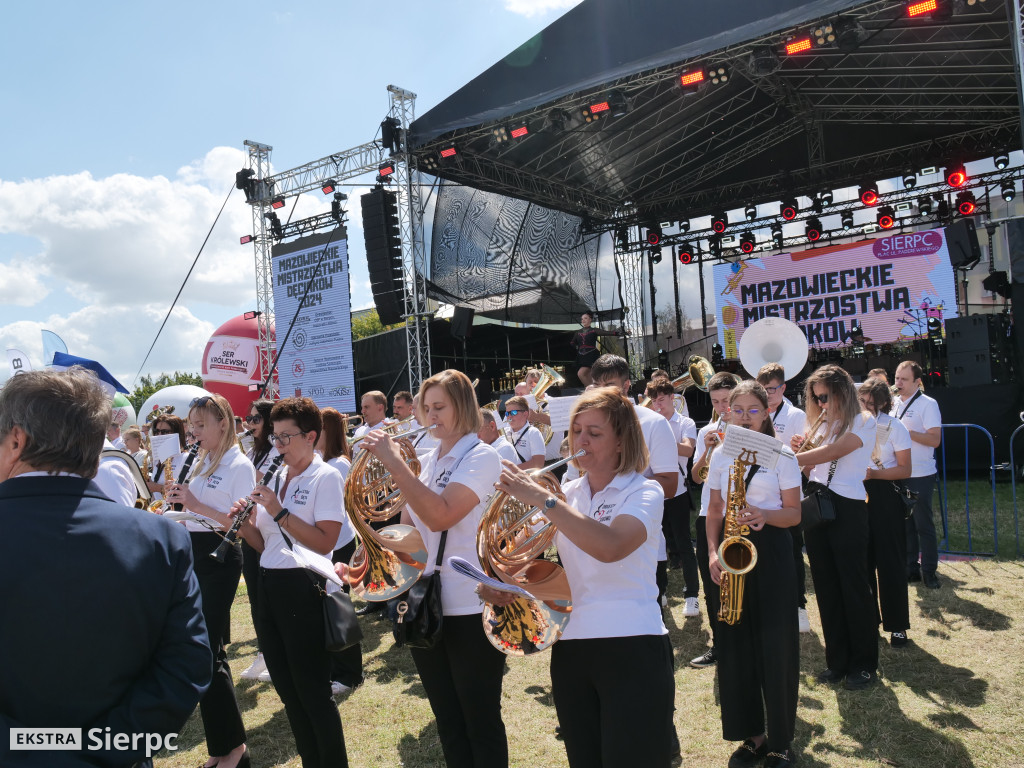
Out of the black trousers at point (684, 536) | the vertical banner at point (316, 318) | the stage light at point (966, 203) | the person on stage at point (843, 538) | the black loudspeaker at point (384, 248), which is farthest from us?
the stage light at point (966, 203)

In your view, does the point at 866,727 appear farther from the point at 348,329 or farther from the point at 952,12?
→ the point at 348,329

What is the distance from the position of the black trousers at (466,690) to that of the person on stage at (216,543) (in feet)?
4.94

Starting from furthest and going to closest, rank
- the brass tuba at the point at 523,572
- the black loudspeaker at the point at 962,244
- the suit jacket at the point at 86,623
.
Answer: the black loudspeaker at the point at 962,244
the brass tuba at the point at 523,572
the suit jacket at the point at 86,623

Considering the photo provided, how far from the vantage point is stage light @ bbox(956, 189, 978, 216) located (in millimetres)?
15219

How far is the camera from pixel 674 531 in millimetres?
6508

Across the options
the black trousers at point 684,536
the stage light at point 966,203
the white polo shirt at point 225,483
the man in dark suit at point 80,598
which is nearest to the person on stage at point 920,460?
the black trousers at point 684,536

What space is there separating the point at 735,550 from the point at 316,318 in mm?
13023

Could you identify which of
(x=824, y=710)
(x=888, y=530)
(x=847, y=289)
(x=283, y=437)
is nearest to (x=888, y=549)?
(x=888, y=530)

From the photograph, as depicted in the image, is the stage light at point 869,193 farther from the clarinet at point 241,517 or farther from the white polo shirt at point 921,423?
the clarinet at point 241,517

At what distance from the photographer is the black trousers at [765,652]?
3.52 metres

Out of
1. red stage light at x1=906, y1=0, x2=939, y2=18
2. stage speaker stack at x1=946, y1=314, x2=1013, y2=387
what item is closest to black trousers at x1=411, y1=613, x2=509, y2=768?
red stage light at x1=906, y1=0, x2=939, y2=18

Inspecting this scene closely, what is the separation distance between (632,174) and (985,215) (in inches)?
320

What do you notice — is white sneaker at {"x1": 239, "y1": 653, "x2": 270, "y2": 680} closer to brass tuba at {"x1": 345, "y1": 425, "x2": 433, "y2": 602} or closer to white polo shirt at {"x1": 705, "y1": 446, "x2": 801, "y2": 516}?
brass tuba at {"x1": 345, "y1": 425, "x2": 433, "y2": 602}

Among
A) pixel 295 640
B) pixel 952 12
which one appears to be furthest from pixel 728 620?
pixel 952 12
